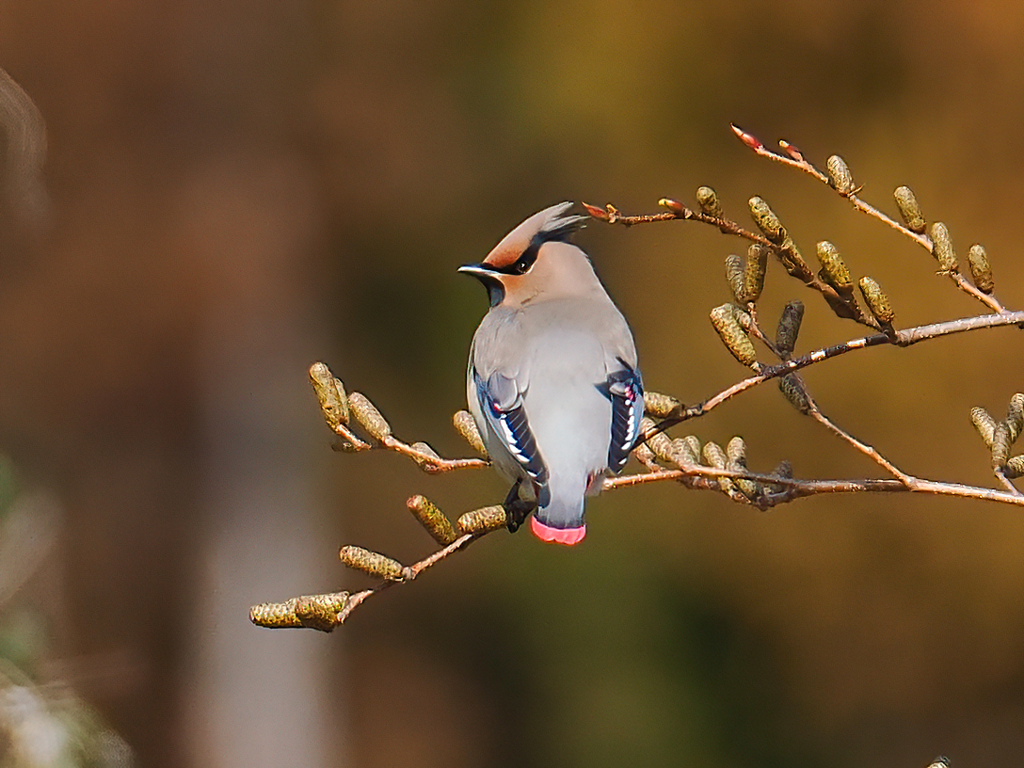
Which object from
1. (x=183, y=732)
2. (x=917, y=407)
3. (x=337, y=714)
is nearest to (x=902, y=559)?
(x=917, y=407)

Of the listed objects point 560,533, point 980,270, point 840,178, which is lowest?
point 560,533

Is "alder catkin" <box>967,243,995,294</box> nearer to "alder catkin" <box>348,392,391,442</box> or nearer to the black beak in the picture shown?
"alder catkin" <box>348,392,391,442</box>

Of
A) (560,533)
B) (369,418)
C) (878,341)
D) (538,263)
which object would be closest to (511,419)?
(560,533)

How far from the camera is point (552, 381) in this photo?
2307 mm

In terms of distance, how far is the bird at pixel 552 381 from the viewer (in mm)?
2141

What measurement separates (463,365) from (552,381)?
571 cm

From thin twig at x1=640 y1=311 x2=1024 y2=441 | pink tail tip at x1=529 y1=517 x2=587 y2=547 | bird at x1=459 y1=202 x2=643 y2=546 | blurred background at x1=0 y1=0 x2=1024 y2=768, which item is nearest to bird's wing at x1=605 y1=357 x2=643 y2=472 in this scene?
bird at x1=459 y1=202 x2=643 y2=546

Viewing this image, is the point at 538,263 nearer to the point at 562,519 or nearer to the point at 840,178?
the point at 562,519

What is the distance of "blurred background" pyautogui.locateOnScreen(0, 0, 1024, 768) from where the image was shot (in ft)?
20.8

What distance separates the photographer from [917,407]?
20.2 ft

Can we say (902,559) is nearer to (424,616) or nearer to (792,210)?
(792,210)

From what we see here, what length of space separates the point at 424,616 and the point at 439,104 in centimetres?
278

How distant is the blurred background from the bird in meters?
3.54

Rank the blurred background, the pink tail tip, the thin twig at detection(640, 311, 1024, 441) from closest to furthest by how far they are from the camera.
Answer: the thin twig at detection(640, 311, 1024, 441) → the pink tail tip → the blurred background
